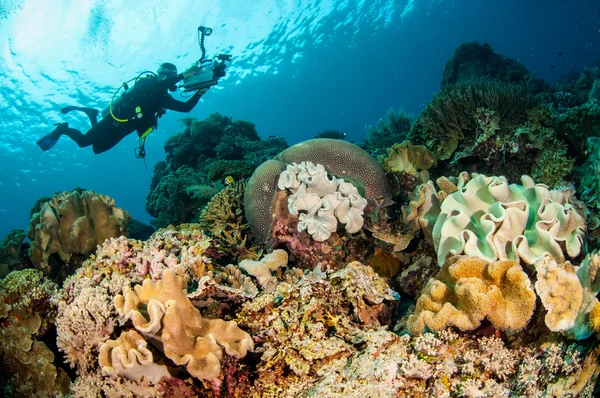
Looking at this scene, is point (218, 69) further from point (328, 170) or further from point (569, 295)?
point (569, 295)

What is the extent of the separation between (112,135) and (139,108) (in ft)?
6.84

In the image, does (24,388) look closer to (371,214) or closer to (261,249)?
(261,249)

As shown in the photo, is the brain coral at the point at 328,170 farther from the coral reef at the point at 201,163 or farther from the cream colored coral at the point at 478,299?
the coral reef at the point at 201,163

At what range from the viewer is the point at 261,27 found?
4150 centimetres

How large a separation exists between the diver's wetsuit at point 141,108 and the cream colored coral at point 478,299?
10700 millimetres

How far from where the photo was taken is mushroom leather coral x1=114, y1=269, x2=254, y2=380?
2062 millimetres

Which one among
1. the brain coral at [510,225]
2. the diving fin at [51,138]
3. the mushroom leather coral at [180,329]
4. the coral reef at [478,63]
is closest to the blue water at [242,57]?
the coral reef at [478,63]

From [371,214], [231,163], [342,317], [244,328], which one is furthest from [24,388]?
[231,163]

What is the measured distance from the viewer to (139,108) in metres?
10.6

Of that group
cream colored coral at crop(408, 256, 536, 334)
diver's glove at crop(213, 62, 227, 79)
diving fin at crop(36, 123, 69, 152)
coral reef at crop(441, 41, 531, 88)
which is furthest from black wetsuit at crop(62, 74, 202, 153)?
coral reef at crop(441, 41, 531, 88)

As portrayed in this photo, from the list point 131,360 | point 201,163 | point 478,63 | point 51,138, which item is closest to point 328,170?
point 131,360

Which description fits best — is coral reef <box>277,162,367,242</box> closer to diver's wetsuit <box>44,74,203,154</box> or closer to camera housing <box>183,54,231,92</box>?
camera housing <box>183,54,231,92</box>

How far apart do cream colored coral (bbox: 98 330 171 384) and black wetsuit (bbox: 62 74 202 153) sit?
33.2 ft

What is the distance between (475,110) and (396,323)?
383 centimetres
